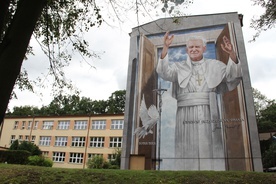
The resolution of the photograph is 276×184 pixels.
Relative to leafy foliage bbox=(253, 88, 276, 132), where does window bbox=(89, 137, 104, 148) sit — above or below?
below

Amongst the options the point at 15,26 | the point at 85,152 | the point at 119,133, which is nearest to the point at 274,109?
the point at 119,133

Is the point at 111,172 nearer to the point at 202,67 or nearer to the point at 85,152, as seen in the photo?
the point at 202,67

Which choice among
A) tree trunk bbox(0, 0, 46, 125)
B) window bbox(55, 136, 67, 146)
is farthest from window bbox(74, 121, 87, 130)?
tree trunk bbox(0, 0, 46, 125)

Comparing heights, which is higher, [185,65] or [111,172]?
[185,65]

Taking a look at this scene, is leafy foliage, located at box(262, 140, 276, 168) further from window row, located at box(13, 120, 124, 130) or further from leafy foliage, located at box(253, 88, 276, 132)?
window row, located at box(13, 120, 124, 130)

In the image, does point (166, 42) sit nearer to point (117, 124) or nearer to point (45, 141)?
point (117, 124)

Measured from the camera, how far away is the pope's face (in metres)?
20.3

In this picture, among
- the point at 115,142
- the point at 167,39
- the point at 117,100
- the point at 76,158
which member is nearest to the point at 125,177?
the point at 167,39

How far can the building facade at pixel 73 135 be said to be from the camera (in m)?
34.4

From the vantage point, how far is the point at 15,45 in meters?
2.74

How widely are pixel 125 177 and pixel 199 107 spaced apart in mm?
9206

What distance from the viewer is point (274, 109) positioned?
37.2 metres

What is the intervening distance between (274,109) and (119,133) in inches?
900

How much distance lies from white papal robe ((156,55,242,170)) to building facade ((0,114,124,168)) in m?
15.3
